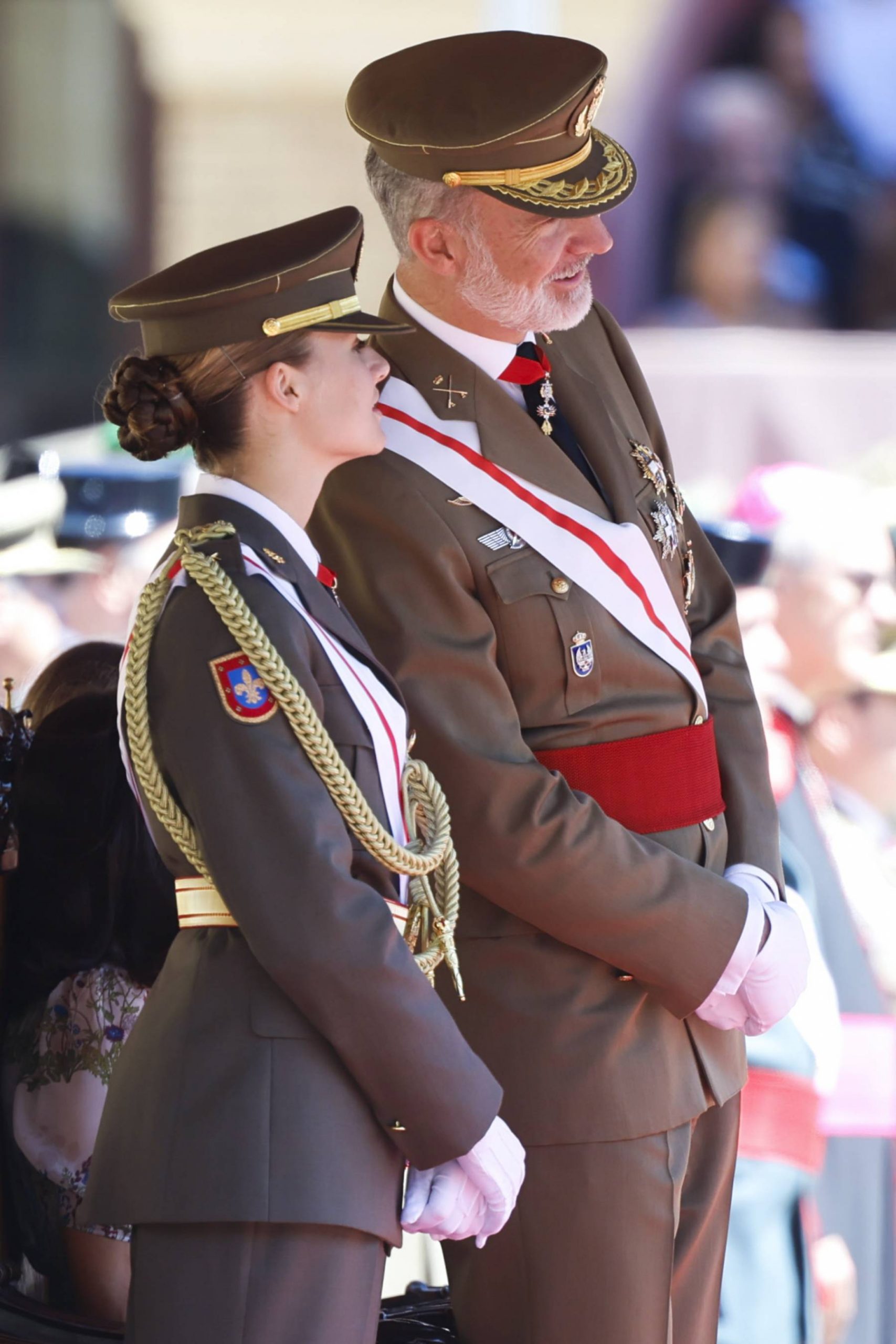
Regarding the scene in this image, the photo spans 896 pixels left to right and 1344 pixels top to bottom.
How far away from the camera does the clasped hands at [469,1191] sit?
149 cm

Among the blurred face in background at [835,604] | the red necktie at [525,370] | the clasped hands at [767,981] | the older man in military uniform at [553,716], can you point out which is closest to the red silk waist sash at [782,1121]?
the blurred face in background at [835,604]

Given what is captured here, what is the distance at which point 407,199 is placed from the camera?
1.98m

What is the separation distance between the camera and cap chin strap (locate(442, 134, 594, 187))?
1.89 m

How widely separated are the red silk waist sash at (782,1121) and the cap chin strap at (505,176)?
1.65 meters

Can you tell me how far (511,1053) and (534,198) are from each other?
912mm

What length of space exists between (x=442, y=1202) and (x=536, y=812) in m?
0.42

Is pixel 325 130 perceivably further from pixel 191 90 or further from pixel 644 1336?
pixel 644 1336

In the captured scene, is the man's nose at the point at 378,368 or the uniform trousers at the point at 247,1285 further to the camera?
the man's nose at the point at 378,368

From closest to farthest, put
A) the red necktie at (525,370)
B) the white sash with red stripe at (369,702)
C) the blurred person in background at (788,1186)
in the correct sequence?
the white sash with red stripe at (369,702) < the red necktie at (525,370) < the blurred person in background at (788,1186)

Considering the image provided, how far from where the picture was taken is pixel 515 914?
1833 millimetres

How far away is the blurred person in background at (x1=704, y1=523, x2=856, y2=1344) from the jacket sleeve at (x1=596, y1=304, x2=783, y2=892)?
2.37 ft

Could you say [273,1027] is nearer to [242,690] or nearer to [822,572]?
[242,690]

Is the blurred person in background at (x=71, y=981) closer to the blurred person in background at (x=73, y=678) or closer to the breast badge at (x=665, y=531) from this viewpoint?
the blurred person in background at (x=73, y=678)

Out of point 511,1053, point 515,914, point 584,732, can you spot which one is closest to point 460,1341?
point 511,1053
